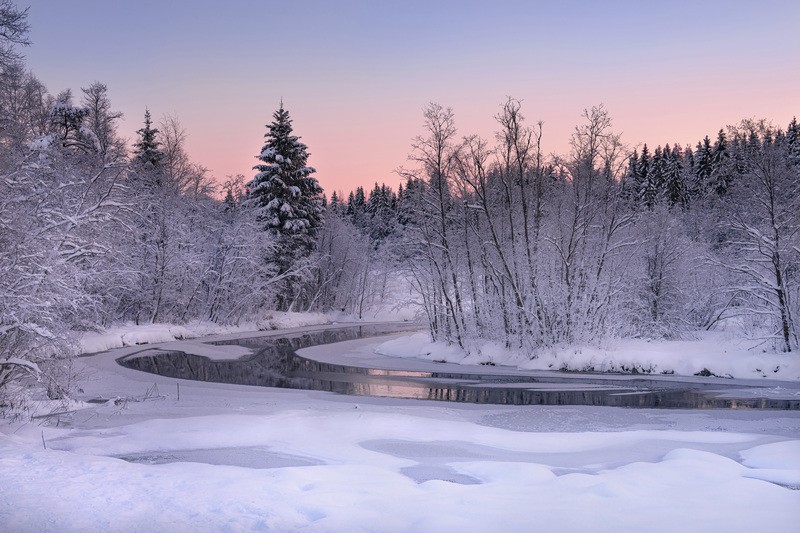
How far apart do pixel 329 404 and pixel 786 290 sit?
1492 cm

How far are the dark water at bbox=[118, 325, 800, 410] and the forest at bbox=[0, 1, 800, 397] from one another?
3.69 metres

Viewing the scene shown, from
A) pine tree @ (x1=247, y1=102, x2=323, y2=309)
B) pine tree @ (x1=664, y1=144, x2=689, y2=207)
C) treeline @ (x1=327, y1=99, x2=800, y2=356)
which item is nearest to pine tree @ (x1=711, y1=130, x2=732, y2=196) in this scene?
pine tree @ (x1=664, y1=144, x2=689, y2=207)

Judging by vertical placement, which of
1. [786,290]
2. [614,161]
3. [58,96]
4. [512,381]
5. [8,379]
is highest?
[58,96]

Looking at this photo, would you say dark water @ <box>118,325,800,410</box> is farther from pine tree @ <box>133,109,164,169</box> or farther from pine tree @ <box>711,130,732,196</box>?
pine tree @ <box>711,130,732,196</box>

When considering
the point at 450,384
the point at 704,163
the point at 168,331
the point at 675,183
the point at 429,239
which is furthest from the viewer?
the point at 704,163

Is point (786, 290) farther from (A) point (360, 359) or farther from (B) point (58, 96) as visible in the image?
(B) point (58, 96)

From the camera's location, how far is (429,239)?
2500 centimetres

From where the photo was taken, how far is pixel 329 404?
42.4ft

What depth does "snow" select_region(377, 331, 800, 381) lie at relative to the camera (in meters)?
17.4

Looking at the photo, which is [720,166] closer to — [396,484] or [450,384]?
[450,384]

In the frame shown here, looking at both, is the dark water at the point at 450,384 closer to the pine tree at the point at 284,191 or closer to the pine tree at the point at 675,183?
the pine tree at the point at 284,191

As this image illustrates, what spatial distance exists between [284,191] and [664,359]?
88.8ft

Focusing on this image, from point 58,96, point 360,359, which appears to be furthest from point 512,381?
point 58,96

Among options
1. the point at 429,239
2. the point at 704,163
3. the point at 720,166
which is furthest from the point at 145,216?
the point at 704,163
